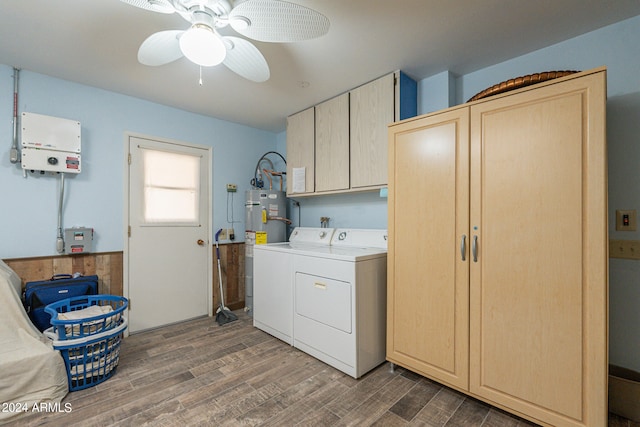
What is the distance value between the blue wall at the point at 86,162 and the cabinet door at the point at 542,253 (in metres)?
2.99

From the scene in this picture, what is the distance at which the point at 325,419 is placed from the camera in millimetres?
1678

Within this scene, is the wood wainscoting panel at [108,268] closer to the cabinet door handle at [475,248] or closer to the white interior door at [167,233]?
the white interior door at [167,233]

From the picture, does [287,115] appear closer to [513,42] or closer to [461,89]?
[461,89]

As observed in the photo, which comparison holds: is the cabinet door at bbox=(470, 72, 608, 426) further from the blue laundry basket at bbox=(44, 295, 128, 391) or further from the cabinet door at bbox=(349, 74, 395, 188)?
the blue laundry basket at bbox=(44, 295, 128, 391)

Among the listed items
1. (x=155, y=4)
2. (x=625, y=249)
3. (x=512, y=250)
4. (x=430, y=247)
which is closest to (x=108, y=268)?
(x=155, y=4)

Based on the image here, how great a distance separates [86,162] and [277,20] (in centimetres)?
242

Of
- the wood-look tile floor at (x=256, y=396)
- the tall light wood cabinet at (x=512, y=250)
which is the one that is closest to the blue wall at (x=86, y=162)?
the wood-look tile floor at (x=256, y=396)

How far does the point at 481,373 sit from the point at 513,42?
2.26 metres

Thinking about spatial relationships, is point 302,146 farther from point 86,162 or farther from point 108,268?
point 108,268

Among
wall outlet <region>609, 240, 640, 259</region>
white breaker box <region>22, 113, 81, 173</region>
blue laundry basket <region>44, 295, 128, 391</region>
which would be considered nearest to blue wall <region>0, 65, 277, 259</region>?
white breaker box <region>22, 113, 81, 173</region>

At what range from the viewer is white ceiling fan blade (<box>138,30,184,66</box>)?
155cm

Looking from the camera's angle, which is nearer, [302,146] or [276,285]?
[276,285]

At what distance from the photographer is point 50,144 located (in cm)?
240

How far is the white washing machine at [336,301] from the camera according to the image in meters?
2.09
